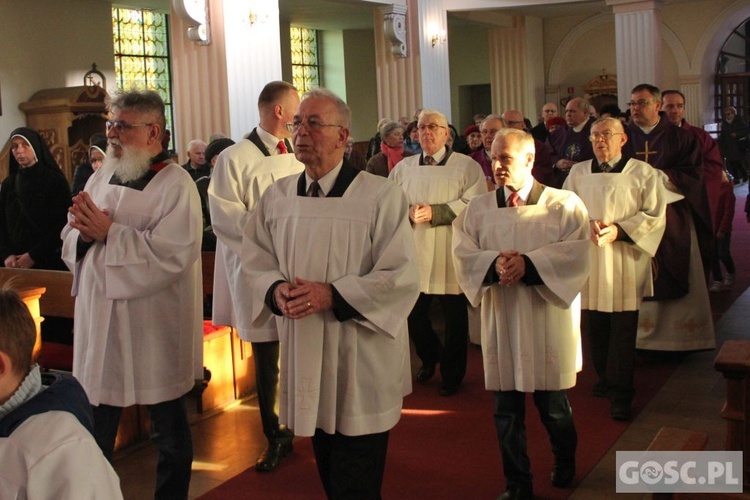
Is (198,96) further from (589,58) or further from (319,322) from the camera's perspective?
(589,58)

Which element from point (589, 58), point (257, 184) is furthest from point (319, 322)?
point (589, 58)

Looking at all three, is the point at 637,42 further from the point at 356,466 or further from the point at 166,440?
the point at 356,466

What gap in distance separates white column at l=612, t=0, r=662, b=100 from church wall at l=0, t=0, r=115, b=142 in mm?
7738

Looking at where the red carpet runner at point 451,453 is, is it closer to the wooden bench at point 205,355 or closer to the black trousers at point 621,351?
the black trousers at point 621,351

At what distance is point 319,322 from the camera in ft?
10.8

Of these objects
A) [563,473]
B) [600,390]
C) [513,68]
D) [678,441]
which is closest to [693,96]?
[513,68]

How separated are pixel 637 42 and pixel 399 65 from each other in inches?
140

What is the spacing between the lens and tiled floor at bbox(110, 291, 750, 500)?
450 centimetres

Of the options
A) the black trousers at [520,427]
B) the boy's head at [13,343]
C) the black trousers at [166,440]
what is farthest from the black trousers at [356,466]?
the boy's head at [13,343]

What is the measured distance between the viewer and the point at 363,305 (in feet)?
10.5

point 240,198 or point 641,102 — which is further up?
point 641,102

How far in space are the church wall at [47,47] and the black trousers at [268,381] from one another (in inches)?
378

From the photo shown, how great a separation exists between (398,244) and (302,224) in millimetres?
340

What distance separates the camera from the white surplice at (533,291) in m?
3.99
